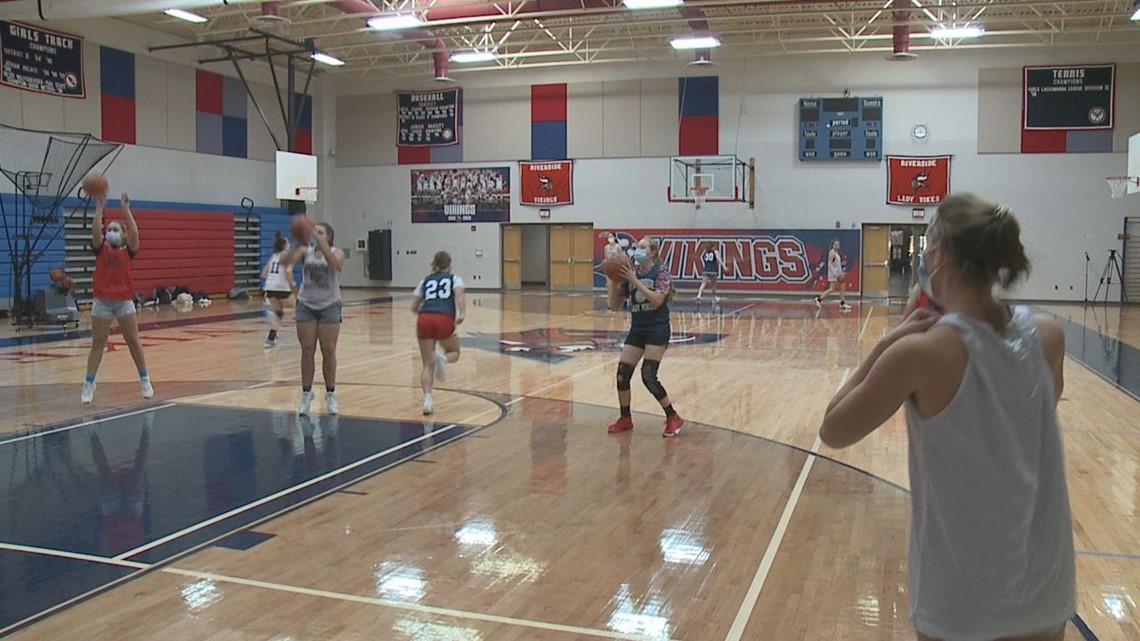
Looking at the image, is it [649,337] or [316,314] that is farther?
[316,314]

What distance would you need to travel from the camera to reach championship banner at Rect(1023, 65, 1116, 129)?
2548 cm

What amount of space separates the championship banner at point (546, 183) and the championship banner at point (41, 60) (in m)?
12.7

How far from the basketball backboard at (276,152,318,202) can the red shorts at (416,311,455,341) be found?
1644 cm

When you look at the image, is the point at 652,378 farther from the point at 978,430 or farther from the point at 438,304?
the point at 978,430

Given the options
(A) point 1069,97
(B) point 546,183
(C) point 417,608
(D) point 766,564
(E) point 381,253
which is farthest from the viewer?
(E) point 381,253

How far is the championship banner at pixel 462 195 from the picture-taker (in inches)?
1217

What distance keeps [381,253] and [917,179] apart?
17089mm

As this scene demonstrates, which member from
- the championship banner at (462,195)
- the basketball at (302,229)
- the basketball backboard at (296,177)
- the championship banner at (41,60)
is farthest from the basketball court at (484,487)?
the championship banner at (462,195)

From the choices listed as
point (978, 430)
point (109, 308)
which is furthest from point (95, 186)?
point (978, 430)

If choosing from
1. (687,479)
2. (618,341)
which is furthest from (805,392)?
(618,341)

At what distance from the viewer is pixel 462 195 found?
31328 millimetres

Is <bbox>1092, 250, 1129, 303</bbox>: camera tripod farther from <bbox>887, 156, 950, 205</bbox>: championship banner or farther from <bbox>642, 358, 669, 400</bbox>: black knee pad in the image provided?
<bbox>642, 358, 669, 400</bbox>: black knee pad

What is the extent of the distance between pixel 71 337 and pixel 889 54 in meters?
21.4

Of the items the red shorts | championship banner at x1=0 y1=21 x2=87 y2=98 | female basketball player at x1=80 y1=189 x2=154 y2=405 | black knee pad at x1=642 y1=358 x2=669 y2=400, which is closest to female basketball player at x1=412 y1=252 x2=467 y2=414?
the red shorts
